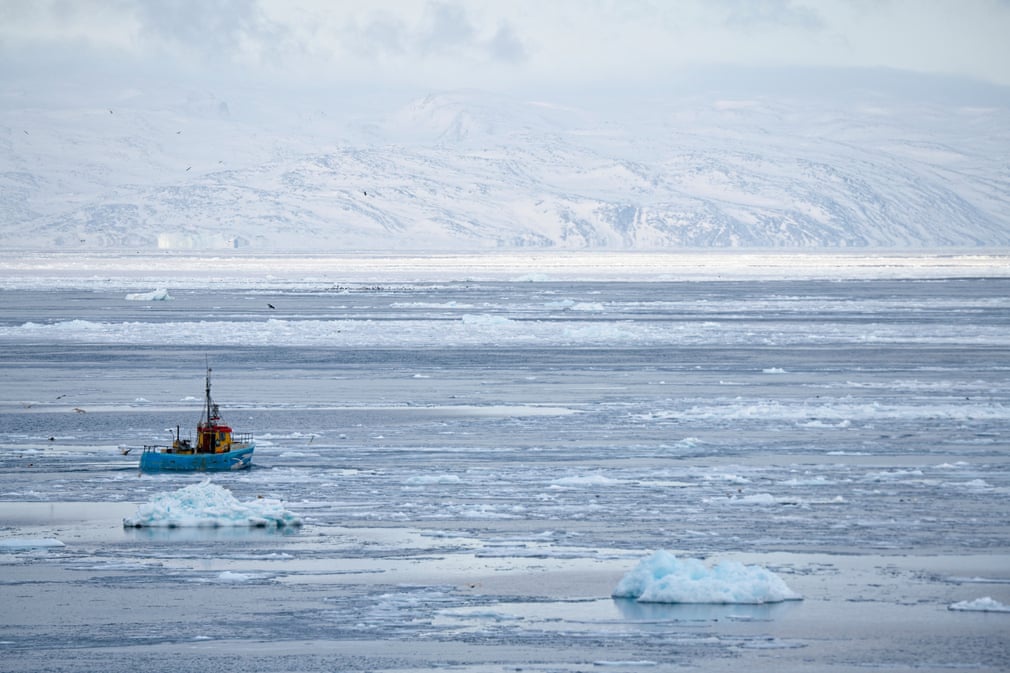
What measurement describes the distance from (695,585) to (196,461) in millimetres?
9492

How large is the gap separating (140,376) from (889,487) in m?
19.6

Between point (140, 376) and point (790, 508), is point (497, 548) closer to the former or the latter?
point (790, 508)

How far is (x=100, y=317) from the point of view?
186ft

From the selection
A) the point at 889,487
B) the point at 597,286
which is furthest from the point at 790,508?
the point at 597,286

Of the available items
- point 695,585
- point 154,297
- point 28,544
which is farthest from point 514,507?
point 154,297

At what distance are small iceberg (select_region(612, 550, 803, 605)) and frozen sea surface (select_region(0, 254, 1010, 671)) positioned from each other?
0.42 feet

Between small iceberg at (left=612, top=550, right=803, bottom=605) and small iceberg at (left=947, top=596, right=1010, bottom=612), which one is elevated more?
small iceberg at (left=612, top=550, right=803, bottom=605)

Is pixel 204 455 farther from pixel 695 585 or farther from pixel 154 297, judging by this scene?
pixel 154 297

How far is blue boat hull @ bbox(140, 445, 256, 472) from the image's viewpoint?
20.5m

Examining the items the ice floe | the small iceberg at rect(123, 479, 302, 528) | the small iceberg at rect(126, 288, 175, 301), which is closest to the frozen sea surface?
the ice floe

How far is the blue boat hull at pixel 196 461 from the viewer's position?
20531mm

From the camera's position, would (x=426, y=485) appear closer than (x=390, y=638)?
No

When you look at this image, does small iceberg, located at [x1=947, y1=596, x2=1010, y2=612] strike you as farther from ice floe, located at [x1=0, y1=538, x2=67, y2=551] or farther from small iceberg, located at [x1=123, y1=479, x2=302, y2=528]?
ice floe, located at [x1=0, y1=538, x2=67, y2=551]

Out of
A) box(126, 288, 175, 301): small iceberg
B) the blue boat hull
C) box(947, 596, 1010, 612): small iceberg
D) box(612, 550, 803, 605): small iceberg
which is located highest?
box(126, 288, 175, 301): small iceberg
